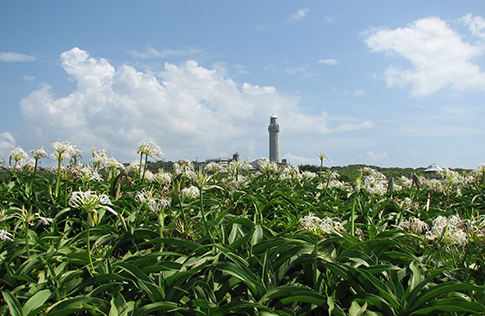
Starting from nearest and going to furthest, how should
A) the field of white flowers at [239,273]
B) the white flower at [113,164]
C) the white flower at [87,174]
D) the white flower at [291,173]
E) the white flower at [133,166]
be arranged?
1. the field of white flowers at [239,273]
2. the white flower at [87,174]
3. the white flower at [113,164]
4. the white flower at [133,166]
5. the white flower at [291,173]

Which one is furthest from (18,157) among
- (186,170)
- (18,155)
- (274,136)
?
(274,136)

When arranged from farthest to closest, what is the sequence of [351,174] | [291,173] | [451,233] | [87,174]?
[351,174] < [291,173] < [87,174] < [451,233]

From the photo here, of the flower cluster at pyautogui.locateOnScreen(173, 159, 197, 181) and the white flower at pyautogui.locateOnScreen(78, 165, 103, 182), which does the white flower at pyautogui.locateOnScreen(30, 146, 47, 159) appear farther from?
the flower cluster at pyautogui.locateOnScreen(173, 159, 197, 181)

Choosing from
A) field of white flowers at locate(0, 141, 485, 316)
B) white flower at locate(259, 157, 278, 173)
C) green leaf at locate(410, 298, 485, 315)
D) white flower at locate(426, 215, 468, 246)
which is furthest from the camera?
white flower at locate(259, 157, 278, 173)

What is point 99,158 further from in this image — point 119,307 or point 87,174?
point 119,307

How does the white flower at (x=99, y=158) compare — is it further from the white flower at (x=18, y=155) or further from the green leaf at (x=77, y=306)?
the green leaf at (x=77, y=306)

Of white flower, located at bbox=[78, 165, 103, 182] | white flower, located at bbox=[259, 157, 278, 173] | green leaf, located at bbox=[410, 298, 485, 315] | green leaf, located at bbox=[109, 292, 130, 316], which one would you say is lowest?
green leaf, located at bbox=[109, 292, 130, 316]

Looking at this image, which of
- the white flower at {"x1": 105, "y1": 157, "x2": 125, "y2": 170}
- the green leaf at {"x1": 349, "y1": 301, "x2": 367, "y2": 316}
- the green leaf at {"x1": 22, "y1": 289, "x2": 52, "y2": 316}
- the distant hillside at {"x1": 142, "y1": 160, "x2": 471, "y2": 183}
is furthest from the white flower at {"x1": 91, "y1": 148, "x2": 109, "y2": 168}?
the green leaf at {"x1": 349, "y1": 301, "x2": 367, "y2": 316}

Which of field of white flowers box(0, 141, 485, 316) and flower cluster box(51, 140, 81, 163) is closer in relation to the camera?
field of white flowers box(0, 141, 485, 316)

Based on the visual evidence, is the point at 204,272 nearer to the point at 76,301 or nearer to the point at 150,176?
the point at 76,301

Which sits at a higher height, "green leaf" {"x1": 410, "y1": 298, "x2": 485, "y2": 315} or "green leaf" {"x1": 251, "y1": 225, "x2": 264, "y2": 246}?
"green leaf" {"x1": 251, "y1": 225, "x2": 264, "y2": 246}

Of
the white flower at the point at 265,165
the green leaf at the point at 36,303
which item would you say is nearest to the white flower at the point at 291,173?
the white flower at the point at 265,165

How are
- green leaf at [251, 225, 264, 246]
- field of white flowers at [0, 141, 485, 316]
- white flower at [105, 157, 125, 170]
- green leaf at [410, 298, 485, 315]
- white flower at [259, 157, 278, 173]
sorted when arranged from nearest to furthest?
green leaf at [410, 298, 485, 315] < field of white flowers at [0, 141, 485, 316] < green leaf at [251, 225, 264, 246] < white flower at [105, 157, 125, 170] < white flower at [259, 157, 278, 173]

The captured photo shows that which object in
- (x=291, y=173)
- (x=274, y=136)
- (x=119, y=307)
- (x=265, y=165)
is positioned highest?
(x=274, y=136)
